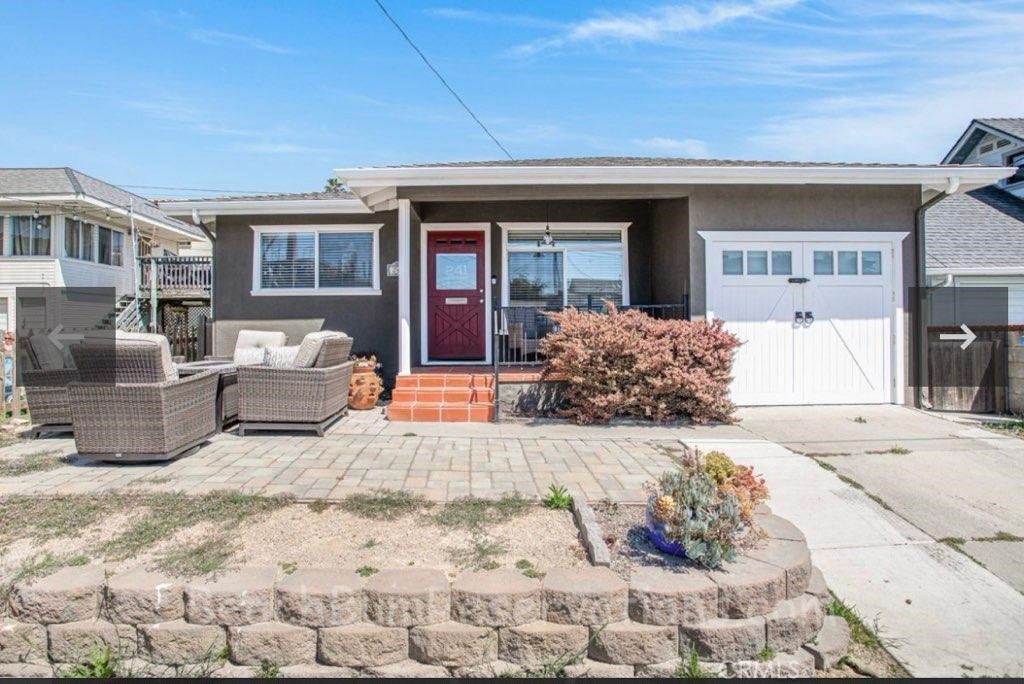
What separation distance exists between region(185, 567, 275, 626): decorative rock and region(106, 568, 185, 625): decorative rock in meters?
0.06

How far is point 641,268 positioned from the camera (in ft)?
29.5

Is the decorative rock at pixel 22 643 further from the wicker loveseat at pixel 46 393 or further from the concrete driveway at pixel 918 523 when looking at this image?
the concrete driveway at pixel 918 523

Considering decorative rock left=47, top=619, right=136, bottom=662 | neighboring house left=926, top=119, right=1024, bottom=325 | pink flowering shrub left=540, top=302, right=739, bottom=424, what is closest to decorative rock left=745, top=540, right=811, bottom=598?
decorative rock left=47, top=619, right=136, bottom=662

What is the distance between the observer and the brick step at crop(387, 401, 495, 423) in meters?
6.51

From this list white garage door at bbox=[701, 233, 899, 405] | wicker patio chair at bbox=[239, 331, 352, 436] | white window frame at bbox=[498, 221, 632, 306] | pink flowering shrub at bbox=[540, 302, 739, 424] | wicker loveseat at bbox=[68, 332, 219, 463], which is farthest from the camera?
white window frame at bbox=[498, 221, 632, 306]

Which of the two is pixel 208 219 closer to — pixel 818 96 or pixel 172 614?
pixel 172 614

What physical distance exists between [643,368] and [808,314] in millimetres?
2811

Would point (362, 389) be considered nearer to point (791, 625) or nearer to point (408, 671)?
point (408, 671)

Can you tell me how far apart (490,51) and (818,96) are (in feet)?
20.5

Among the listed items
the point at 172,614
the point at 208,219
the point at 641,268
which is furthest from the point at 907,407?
the point at 208,219

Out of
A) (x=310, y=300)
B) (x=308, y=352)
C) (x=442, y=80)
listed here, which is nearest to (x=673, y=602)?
(x=308, y=352)

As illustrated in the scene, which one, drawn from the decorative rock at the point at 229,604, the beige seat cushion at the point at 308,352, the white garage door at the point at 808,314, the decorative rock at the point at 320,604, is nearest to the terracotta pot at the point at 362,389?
the beige seat cushion at the point at 308,352

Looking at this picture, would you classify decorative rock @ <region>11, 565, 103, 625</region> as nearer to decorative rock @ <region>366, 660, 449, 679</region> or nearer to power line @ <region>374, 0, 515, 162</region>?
decorative rock @ <region>366, 660, 449, 679</region>

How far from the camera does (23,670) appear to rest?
2.29 meters
